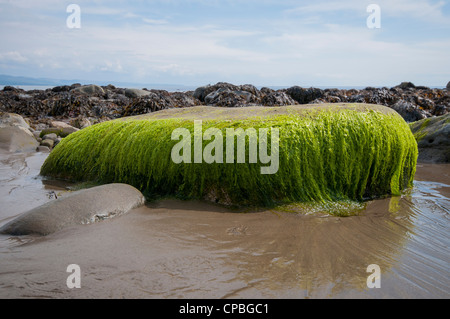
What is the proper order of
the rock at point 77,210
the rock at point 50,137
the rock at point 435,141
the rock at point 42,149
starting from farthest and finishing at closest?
the rock at point 50,137 < the rock at point 42,149 < the rock at point 435,141 < the rock at point 77,210

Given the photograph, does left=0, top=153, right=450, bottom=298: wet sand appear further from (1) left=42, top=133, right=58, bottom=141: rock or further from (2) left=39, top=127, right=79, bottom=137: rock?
(2) left=39, top=127, right=79, bottom=137: rock

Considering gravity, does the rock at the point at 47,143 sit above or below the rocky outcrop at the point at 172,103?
below

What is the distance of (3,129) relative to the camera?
8.70m

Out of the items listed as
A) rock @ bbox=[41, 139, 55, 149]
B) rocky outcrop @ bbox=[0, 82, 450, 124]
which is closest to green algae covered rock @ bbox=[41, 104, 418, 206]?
rock @ bbox=[41, 139, 55, 149]

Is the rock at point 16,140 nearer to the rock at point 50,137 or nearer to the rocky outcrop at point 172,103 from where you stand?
the rock at point 50,137

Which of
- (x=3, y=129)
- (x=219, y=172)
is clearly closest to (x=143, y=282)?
(x=219, y=172)

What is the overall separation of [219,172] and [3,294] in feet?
8.54

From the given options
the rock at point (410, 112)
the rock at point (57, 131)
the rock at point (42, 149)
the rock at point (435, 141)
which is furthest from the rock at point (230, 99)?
the rock at point (42, 149)

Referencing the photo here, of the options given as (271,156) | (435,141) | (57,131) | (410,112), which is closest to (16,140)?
(57,131)

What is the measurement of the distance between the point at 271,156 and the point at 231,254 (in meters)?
1.70

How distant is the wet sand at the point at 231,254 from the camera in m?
2.35

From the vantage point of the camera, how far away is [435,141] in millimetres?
7992

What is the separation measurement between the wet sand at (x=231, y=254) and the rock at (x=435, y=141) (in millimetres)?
4010
